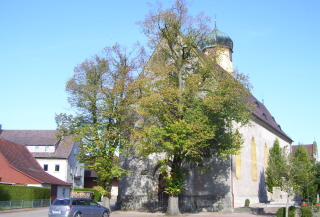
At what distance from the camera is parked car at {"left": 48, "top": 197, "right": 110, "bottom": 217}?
1991cm

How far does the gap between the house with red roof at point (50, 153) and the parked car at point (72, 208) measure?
3077 cm

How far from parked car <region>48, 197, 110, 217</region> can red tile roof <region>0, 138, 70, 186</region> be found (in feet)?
61.0

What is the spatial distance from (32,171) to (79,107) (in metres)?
17.0

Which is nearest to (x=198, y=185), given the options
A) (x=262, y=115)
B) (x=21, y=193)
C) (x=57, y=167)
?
(x=21, y=193)

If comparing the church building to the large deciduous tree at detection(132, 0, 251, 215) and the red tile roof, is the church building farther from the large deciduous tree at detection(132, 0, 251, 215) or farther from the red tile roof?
the red tile roof

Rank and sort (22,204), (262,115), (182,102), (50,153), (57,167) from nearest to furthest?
(182,102) → (22,204) → (262,115) → (57,167) → (50,153)

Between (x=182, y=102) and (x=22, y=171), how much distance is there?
2227 cm

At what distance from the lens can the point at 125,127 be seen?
93.4 ft

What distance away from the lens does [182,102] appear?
2505cm

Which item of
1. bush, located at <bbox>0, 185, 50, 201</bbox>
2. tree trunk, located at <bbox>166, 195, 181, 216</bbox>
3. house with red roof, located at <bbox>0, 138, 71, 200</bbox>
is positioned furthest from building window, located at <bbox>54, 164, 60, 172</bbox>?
tree trunk, located at <bbox>166, 195, 181, 216</bbox>

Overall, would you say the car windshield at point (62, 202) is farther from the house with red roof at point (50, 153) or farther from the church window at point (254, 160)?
the house with red roof at point (50, 153)

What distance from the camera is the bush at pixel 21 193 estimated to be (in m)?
30.4

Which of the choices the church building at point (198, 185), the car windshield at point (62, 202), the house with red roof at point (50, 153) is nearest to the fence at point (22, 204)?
the church building at point (198, 185)

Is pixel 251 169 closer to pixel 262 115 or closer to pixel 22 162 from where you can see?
pixel 262 115
